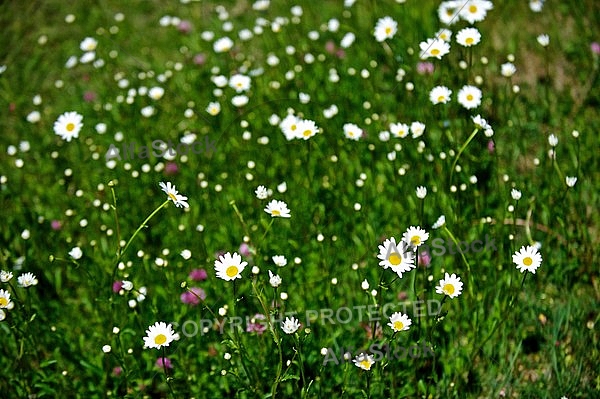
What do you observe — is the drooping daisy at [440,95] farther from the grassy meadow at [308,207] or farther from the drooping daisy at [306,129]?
the drooping daisy at [306,129]

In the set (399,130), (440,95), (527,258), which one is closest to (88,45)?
(399,130)

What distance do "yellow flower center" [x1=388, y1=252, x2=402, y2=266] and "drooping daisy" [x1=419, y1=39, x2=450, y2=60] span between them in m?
1.20

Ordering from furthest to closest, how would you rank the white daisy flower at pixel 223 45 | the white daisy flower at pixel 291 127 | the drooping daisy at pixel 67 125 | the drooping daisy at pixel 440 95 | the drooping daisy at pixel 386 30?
1. the white daisy flower at pixel 223 45
2. the drooping daisy at pixel 386 30
3. the drooping daisy at pixel 67 125
4. the white daisy flower at pixel 291 127
5. the drooping daisy at pixel 440 95

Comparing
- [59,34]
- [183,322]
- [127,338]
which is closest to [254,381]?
[183,322]

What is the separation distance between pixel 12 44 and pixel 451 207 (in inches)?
139

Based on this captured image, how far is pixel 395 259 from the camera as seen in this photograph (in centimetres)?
237

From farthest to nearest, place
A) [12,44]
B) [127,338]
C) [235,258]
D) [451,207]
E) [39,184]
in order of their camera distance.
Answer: [12,44] → [39,184] → [451,207] → [127,338] → [235,258]

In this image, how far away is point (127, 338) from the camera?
9.33 feet

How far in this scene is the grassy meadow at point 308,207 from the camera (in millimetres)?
2619

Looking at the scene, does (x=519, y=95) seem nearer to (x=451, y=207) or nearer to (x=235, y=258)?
(x=451, y=207)

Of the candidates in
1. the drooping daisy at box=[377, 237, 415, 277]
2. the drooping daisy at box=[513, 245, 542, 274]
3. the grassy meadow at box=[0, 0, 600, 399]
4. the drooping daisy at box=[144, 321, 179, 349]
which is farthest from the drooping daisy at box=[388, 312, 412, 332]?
the drooping daisy at box=[144, 321, 179, 349]

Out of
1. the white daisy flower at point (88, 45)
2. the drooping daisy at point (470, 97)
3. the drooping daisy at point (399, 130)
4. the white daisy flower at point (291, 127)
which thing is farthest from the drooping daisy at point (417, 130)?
the white daisy flower at point (88, 45)

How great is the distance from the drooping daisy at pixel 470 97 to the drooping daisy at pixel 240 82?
1258mm

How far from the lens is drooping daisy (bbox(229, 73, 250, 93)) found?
3.65m
